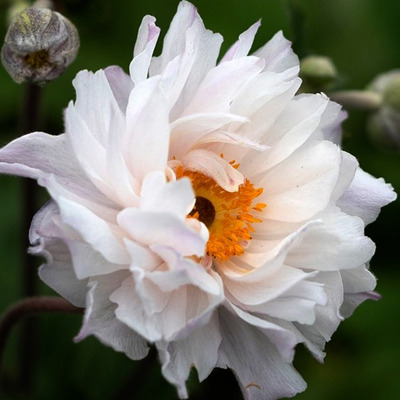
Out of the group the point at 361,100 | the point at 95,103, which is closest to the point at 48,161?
the point at 95,103

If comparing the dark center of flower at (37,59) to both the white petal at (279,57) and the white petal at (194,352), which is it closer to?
the white petal at (279,57)

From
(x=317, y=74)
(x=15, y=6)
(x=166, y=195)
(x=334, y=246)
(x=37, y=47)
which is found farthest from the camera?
(x=15, y=6)

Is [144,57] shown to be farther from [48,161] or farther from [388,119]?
[388,119]

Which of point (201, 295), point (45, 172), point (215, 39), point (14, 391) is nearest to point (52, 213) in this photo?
point (45, 172)

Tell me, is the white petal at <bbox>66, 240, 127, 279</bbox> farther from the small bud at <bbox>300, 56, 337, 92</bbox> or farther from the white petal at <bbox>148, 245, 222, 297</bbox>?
the small bud at <bbox>300, 56, 337, 92</bbox>

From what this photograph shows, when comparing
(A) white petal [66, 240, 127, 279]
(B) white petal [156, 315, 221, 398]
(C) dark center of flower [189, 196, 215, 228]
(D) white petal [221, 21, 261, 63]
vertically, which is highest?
(D) white petal [221, 21, 261, 63]

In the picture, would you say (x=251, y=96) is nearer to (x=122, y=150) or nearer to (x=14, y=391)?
(x=122, y=150)

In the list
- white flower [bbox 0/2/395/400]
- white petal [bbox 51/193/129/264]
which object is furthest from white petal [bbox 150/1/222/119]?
white petal [bbox 51/193/129/264]
